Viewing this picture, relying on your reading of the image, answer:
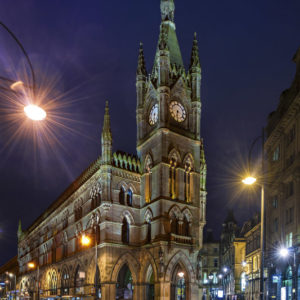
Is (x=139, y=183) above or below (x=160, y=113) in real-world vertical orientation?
below

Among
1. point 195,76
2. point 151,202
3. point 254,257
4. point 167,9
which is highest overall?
point 167,9

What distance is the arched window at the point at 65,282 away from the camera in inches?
2281

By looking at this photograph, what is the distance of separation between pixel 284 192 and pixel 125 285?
2356cm

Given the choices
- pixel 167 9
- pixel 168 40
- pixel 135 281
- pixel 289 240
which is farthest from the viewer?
pixel 167 9

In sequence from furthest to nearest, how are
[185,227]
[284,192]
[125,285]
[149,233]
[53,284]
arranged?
1. [53,284]
2. [125,285]
3. [185,227]
4. [149,233]
5. [284,192]

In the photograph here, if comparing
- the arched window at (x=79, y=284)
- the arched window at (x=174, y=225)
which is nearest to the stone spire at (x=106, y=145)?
the arched window at (x=174, y=225)

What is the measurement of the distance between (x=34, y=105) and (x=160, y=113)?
37981mm

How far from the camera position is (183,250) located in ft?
155

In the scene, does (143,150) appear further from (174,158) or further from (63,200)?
(63,200)

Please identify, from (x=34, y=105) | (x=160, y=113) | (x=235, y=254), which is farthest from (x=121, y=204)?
(x=235, y=254)

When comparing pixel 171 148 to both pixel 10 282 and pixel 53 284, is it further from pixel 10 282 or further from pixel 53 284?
pixel 10 282

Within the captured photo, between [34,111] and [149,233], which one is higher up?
[34,111]

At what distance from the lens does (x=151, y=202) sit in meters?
48.7

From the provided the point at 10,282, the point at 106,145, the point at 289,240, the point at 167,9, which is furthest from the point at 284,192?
the point at 10,282
